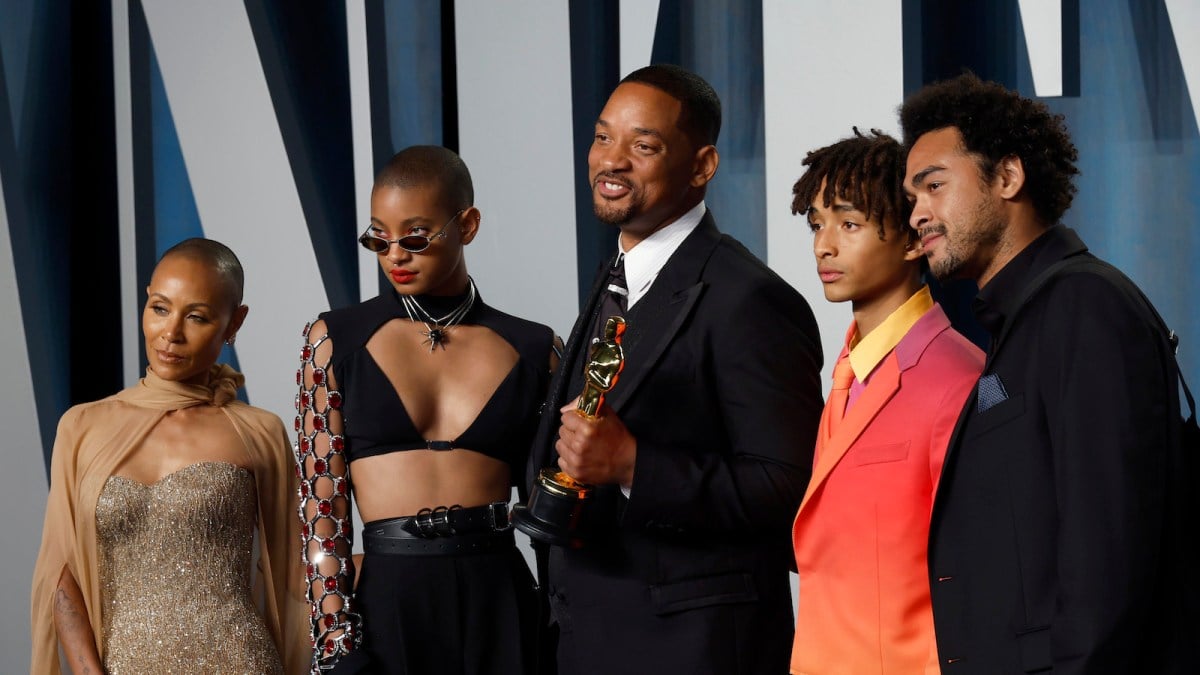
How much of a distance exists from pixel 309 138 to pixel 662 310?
273cm

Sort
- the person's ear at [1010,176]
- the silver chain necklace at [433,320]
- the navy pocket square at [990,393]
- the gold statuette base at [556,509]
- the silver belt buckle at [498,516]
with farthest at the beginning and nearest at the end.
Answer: the silver chain necklace at [433,320] → the silver belt buckle at [498,516] → the gold statuette base at [556,509] → the person's ear at [1010,176] → the navy pocket square at [990,393]

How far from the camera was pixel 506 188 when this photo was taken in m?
4.70

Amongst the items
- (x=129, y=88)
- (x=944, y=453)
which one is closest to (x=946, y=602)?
(x=944, y=453)

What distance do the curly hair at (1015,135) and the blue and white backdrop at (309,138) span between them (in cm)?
212

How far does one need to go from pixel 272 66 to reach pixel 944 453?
3.48 meters

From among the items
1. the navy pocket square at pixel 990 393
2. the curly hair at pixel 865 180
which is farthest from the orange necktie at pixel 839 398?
the navy pocket square at pixel 990 393

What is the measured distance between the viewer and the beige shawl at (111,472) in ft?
9.69

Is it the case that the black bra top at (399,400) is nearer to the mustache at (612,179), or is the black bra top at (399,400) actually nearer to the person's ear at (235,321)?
the person's ear at (235,321)

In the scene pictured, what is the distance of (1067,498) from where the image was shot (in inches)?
69.5

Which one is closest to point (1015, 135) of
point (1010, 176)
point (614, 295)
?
point (1010, 176)

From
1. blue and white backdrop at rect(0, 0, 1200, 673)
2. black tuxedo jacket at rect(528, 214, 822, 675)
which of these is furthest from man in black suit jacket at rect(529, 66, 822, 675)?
blue and white backdrop at rect(0, 0, 1200, 673)

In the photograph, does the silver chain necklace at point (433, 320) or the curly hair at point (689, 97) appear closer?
the curly hair at point (689, 97)

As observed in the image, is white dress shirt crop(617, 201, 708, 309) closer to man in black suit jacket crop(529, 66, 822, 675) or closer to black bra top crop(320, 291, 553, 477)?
man in black suit jacket crop(529, 66, 822, 675)

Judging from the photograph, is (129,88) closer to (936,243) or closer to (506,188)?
(506,188)
